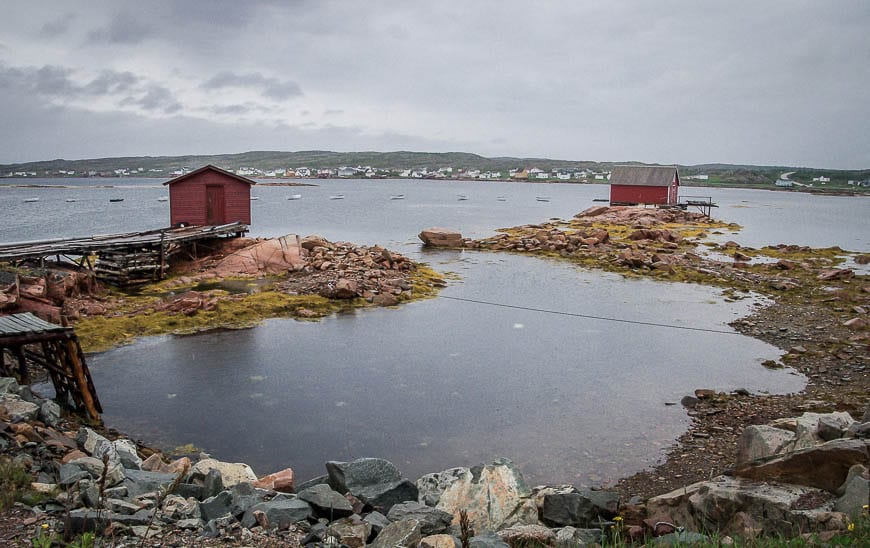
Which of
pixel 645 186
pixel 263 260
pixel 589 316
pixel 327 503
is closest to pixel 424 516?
pixel 327 503

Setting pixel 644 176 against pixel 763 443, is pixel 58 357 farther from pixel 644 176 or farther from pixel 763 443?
pixel 644 176

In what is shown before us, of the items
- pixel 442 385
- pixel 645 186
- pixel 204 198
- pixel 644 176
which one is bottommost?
pixel 442 385

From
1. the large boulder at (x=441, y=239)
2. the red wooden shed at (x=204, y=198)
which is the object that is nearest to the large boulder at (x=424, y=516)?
the red wooden shed at (x=204, y=198)

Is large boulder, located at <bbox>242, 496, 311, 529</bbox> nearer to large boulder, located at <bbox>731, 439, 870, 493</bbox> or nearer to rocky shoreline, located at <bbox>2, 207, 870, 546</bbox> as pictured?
rocky shoreline, located at <bbox>2, 207, 870, 546</bbox>

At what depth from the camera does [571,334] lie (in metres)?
21.4

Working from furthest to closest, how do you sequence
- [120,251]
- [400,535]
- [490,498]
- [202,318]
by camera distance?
[120,251] → [202,318] → [490,498] → [400,535]

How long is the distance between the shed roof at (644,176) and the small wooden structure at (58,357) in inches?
2629

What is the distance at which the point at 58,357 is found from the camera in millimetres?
13523

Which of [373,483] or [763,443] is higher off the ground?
Result: [763,443]

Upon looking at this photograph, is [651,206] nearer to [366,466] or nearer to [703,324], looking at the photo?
[703,324]

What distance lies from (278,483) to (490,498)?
3.25 metres

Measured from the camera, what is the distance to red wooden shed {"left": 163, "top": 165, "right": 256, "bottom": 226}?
36188 mm

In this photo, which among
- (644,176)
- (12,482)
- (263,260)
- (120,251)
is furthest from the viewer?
(644,176)

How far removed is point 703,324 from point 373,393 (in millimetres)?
12906
